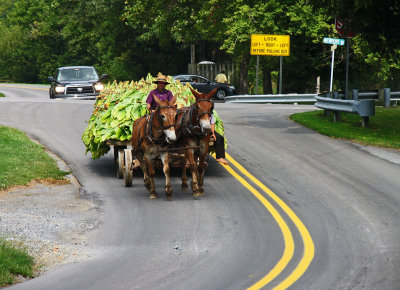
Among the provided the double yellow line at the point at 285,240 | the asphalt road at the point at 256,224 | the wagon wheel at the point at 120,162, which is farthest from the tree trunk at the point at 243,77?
the wagon wheel at the point at 120,162

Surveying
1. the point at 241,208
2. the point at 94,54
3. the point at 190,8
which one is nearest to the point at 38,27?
the point at 94,54

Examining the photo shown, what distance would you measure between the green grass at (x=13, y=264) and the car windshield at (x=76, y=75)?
25831mm

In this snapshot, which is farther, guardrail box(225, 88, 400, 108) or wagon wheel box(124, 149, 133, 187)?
guardrail box(225, 88, 400, 108)

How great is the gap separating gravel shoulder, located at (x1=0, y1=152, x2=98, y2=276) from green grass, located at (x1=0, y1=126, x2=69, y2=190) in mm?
329

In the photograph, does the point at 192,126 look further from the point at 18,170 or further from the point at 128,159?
the point at 18,170

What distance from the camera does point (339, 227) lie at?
37.1 feet

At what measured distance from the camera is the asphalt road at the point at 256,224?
349 inches

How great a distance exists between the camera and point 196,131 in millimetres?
12836

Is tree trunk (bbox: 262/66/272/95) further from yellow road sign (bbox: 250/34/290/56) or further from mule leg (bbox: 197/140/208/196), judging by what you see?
mule leg (bbox: 197/140/208/196)

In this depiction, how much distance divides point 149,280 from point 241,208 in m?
4.22

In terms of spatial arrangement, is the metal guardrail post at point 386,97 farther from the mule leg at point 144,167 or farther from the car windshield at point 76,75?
the mule leg at point 144,167

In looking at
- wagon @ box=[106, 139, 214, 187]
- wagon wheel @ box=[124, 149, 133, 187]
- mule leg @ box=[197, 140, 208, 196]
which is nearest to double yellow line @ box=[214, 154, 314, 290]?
mule leg @ box=[197, 140, 208, 196]

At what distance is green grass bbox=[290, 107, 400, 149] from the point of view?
2023 centimetres

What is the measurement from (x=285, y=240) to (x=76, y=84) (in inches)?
988
